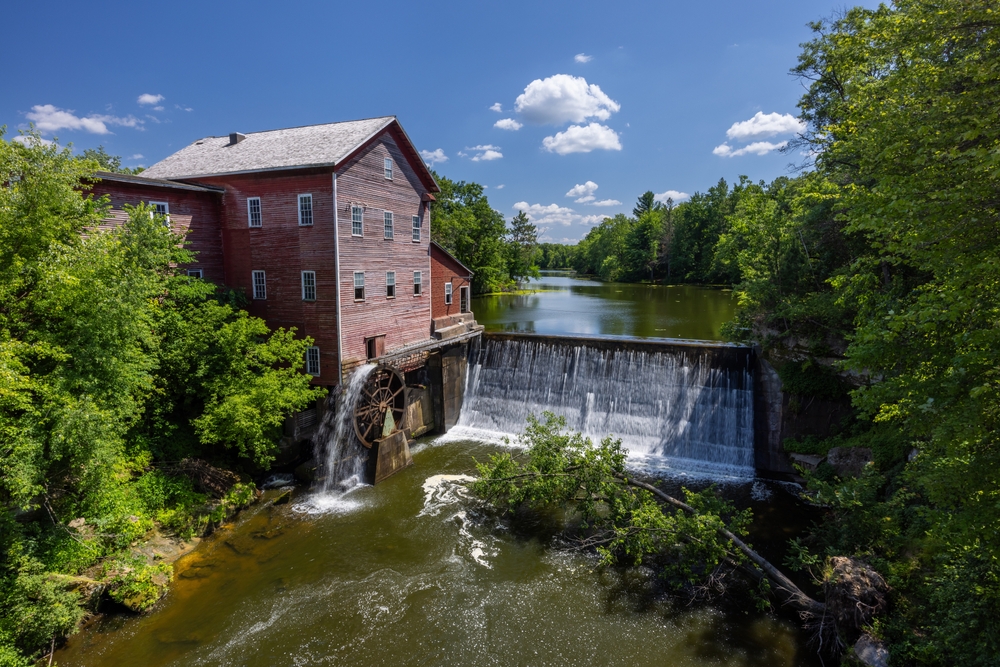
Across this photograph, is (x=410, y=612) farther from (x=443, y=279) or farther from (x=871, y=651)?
(x=443, y=279)

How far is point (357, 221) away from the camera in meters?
18.6

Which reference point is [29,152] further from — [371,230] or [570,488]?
[570,488]

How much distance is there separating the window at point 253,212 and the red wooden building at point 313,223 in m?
0.04

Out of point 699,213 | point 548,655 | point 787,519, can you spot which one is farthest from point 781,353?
point 699,213

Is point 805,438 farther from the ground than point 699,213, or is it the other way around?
point 699,213

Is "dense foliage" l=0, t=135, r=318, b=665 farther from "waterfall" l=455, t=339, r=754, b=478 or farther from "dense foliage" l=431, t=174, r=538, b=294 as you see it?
"dense foliage" l=431, t=174, r=538, b=294

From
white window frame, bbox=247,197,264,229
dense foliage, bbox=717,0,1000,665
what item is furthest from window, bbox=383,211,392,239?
dense foliage, bbox=717,0,1000,665

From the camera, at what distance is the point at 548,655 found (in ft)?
34.1

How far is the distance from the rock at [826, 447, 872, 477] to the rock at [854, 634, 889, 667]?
23.0 ft

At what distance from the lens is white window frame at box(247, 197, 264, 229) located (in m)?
18.9

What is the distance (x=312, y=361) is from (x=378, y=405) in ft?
9.79

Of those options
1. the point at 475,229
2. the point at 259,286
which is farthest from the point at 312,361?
the point at 475,229

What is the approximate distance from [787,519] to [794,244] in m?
11.0

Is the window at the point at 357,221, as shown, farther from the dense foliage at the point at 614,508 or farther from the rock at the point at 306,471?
the dense foliage at the point at 614,508
